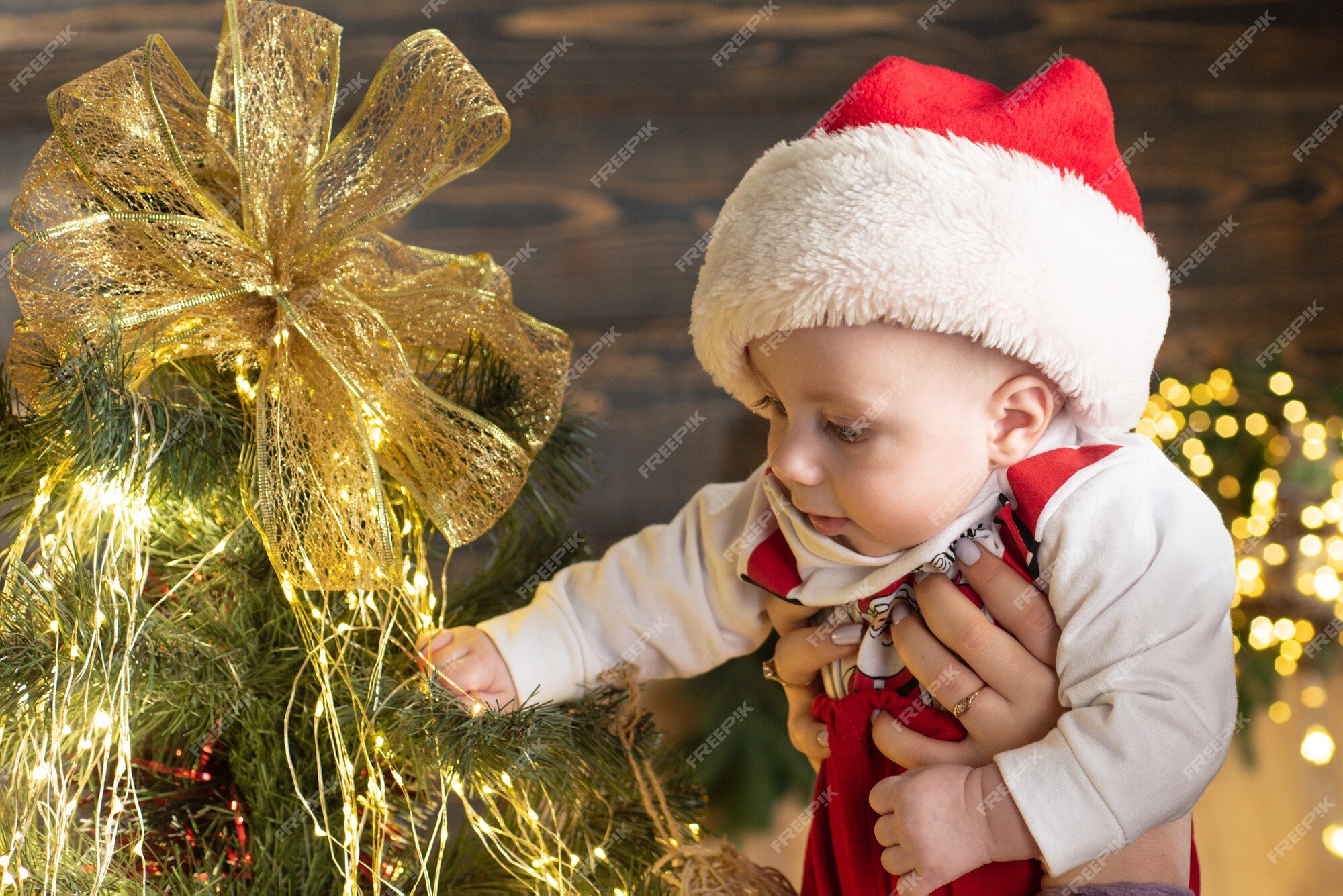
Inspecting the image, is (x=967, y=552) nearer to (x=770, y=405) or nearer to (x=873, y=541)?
(x=873, y=541)

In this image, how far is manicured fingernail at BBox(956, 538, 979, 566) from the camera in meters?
0.73

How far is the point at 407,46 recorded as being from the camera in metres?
0.68

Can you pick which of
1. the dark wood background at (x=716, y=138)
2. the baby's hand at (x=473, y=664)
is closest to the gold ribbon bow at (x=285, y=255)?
the baby's hand at (x=473, y=664)

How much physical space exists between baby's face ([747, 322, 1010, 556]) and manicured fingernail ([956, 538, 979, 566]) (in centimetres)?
3

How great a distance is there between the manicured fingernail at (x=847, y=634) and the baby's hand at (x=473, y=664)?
26cm

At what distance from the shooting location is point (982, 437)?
0.71 m

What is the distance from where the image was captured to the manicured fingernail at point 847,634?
80cm

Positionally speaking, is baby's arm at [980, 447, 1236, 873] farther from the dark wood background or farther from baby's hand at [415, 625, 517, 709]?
the dark wood background

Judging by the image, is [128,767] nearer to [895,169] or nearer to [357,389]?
[357,389]

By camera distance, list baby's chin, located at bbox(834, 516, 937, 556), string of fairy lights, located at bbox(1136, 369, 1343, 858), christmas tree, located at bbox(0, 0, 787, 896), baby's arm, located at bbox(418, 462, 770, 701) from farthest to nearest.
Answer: string of fairy lights, located at bbox(1136, 369, 1343, 858) < baby's arm, located at bbox(418, 462, 770, 701) < baby's chin, located at bbox(834, 516, 937, 556) < christmas tree, located at bbox(0, 0, 787, 896)

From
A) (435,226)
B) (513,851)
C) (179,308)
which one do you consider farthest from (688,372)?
(179,308)

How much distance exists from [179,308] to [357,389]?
0.12 m

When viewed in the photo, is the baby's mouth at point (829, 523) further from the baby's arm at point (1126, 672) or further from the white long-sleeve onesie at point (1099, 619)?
the baby's arm at point (1126, 672)

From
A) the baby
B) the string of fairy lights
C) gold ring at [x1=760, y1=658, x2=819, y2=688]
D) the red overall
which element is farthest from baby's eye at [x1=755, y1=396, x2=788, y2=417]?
the string of fairy lights
